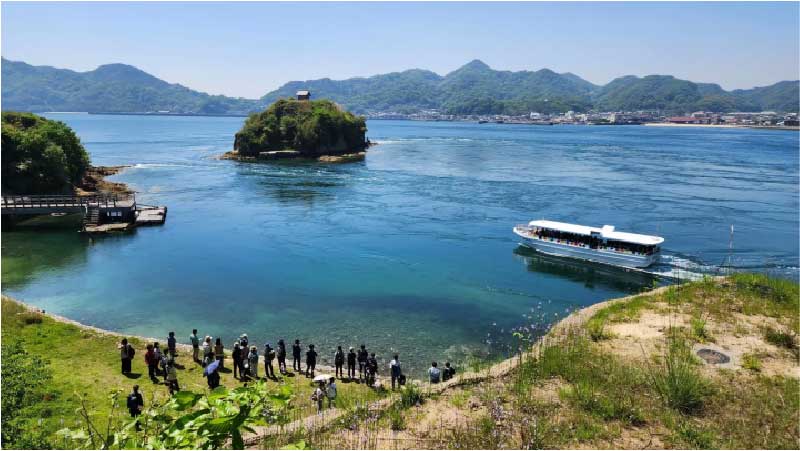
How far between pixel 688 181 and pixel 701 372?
67845 millimetres

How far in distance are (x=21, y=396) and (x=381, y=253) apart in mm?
28685

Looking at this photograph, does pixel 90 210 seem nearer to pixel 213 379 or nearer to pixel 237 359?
pixel 237 359

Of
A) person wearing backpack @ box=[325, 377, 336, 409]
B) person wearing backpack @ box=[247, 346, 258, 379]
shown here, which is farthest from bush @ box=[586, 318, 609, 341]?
person wearing backpack @ box=[247, 346, 258, 379]

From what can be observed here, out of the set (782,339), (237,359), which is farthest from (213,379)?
(782,339)

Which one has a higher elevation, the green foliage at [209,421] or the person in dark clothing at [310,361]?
the green foliage at [209,421]

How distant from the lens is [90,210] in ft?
162

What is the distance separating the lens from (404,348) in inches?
972

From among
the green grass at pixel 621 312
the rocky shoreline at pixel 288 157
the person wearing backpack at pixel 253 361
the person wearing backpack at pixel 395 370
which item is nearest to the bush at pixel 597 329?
Answer: the green grass at pixel 621 312

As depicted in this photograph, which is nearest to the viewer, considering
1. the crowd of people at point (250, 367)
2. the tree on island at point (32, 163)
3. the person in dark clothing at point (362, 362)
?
the crowd of people at point (250, 367)

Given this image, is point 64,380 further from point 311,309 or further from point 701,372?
point 701,372

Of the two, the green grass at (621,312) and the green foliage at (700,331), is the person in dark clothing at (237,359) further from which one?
the green foliage at (700,331)

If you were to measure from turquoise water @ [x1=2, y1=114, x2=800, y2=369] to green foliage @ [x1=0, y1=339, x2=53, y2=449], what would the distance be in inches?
395

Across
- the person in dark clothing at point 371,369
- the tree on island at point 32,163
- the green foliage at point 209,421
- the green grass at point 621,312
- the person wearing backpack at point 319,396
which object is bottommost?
the person in dark clothing at point 371,369

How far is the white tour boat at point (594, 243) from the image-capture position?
38156mm
